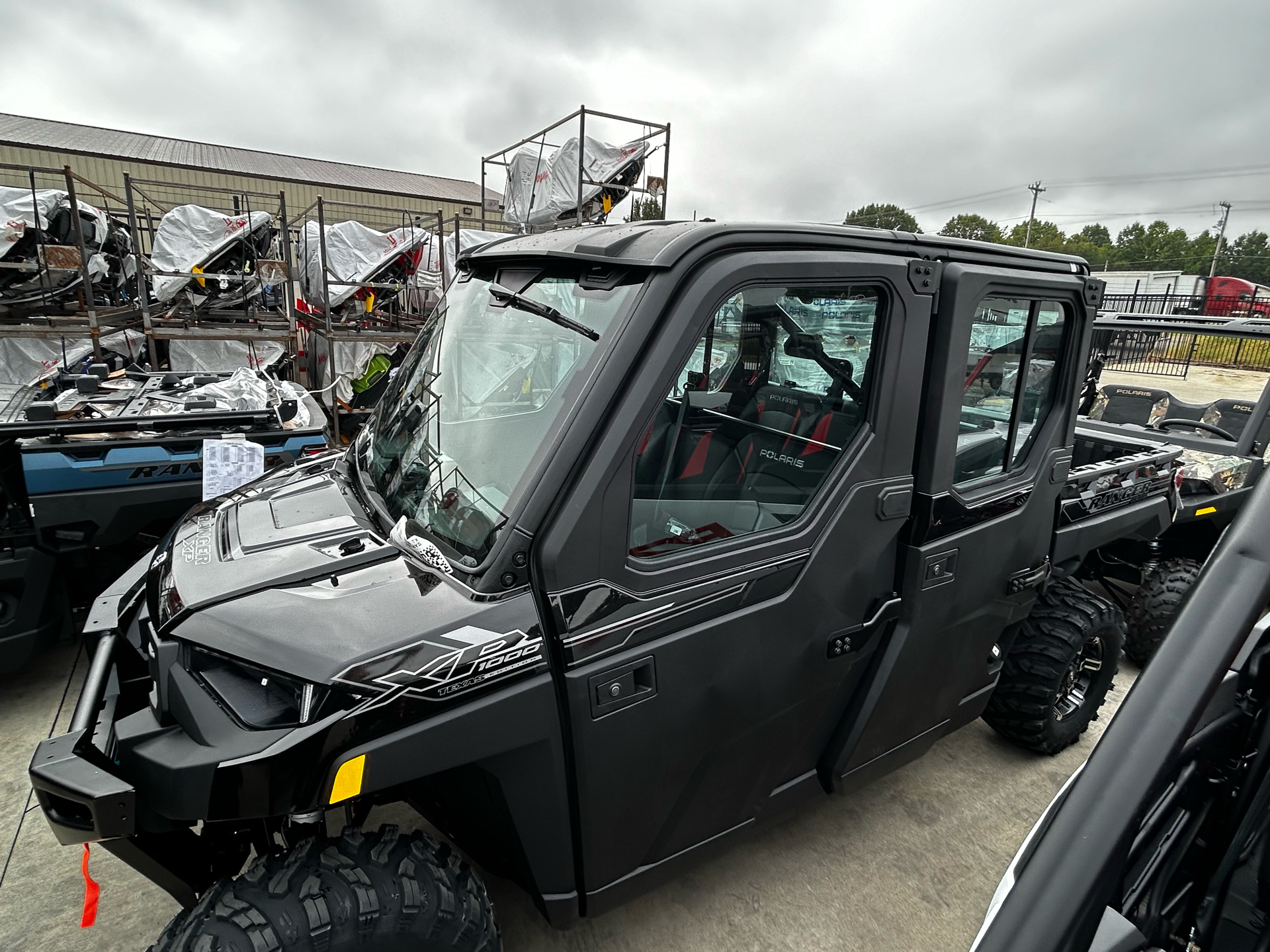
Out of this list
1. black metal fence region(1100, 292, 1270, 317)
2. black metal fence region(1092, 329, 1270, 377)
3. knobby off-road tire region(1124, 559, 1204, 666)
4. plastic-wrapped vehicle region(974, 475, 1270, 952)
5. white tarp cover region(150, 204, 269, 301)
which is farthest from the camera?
black metal fence region(1100, 292, 1270, 317)

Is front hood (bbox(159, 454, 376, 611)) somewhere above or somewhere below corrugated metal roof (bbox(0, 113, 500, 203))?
below

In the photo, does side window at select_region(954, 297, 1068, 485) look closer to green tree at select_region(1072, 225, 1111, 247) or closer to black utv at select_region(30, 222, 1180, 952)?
black utv at select_region(30, 222, 1180, 952)

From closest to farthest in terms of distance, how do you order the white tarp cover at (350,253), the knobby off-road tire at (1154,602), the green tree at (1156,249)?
the knobby off-road tire at (1154,602) → the white tarp cover at (350,253) → the green tree at (1156,249)

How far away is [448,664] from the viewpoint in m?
1.53

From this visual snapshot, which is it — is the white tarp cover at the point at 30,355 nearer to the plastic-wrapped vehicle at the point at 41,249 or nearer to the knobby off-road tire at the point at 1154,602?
the plastic-wrapped vehicle at the point at 41,249

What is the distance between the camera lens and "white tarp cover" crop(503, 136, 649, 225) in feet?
32.0

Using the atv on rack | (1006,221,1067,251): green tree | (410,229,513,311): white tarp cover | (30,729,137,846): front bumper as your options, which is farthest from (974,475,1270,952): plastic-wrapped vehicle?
(1006,221,1067,251): green tree

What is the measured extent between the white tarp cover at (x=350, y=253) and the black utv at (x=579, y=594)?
979 centimetres

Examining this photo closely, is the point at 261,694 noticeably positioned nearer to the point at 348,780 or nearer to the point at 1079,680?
the point at 348,780

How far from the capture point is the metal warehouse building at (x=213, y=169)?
88.5 feet

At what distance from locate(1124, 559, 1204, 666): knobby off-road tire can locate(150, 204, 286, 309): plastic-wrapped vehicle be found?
33.1 feet

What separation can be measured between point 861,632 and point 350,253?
11.4 metres

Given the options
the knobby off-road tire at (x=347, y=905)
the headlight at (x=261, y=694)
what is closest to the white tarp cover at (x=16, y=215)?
the headlight at (x=261, y=694)

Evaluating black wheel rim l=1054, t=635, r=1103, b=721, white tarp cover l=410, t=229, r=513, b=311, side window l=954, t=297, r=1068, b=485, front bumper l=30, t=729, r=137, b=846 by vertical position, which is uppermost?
white tarp cover l=410, t=229, r=513, b=311
